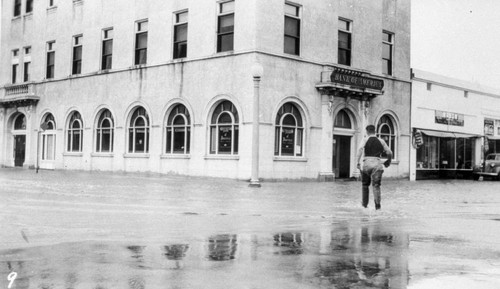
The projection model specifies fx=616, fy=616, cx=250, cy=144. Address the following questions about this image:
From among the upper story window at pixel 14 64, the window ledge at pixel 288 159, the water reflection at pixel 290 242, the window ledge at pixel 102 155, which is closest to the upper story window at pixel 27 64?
the upper story window at pixel 14 64

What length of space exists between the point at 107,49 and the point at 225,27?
357 inches

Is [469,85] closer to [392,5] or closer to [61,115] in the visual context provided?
[392,5]

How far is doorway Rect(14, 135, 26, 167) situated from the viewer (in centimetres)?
3875

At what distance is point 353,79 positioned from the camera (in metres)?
28.8

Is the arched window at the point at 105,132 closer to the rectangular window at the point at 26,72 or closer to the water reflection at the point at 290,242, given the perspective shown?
the rectangular window at the point at 26,72

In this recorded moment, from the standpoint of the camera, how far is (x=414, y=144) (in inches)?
1330

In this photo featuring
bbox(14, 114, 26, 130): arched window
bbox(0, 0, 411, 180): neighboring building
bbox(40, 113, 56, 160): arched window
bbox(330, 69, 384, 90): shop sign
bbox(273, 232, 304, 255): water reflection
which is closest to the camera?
bbox(273, 232, 304, 255): water reflection

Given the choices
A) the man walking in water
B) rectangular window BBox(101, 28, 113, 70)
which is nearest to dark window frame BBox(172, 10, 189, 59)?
rectangular window BBox(101, 28, 113, 70)

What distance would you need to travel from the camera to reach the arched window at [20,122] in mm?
38878

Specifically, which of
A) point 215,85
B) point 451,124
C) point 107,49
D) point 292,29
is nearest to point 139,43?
point 107,49

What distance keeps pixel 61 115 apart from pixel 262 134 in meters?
15.1

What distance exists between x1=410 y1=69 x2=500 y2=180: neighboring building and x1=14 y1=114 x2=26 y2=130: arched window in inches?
936

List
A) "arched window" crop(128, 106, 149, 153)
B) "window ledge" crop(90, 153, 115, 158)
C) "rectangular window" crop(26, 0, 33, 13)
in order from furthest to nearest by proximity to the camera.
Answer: "rectangular window" crop(26, 0, 33, 13), "window ledge" crop(90, 153, 115, 158), "arched window" crop(128, 106, 149, 153)

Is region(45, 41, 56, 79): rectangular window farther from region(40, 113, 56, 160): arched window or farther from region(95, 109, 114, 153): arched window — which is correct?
region(95, 109, 114, 153): arched window
